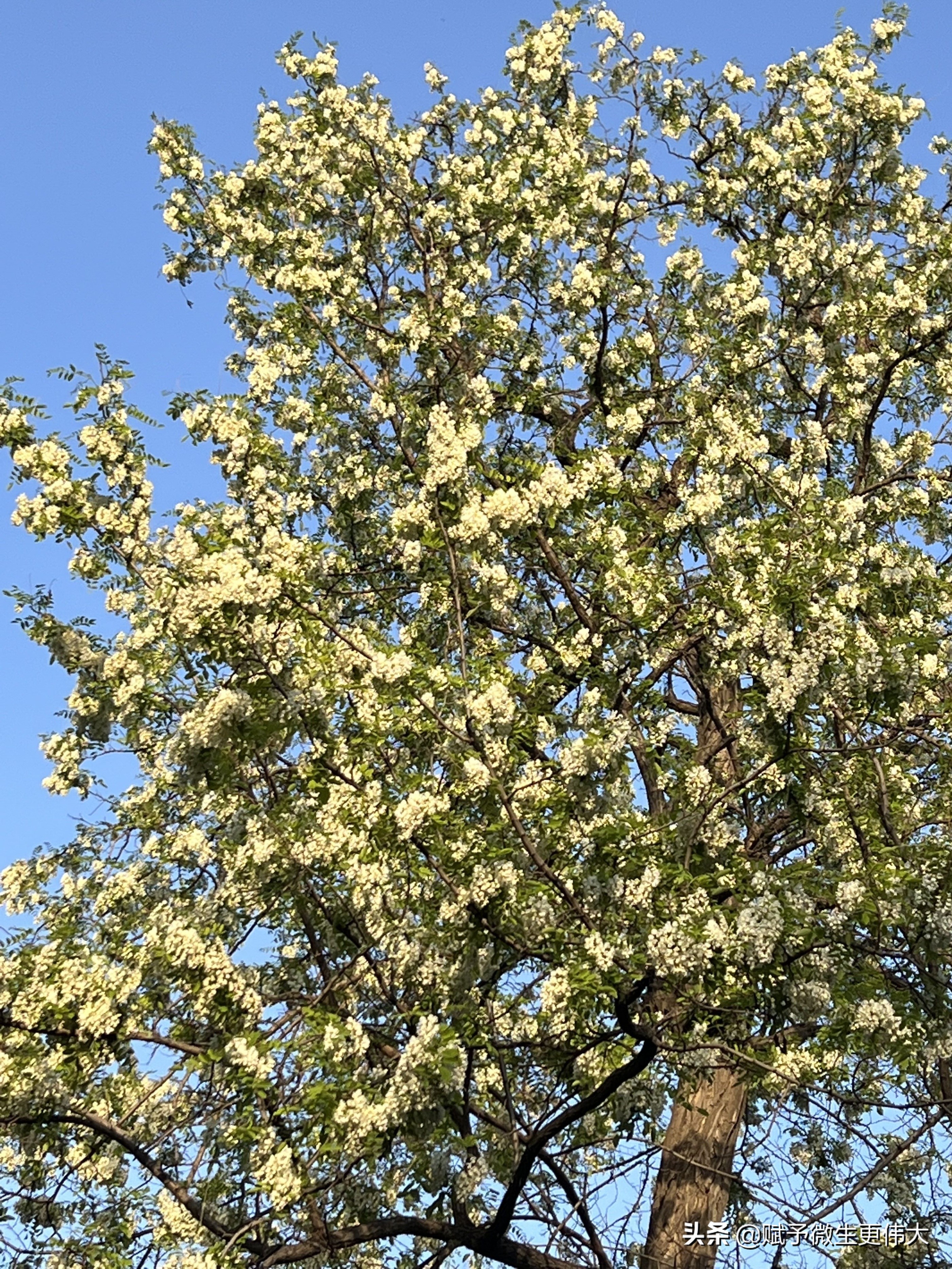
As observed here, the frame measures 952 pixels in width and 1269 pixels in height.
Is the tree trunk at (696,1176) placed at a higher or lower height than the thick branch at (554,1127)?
higher

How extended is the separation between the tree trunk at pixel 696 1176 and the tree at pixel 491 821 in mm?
34

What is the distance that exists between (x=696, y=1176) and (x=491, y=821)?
4.01m

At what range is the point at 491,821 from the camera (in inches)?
288

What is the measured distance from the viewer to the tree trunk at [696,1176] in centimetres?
936

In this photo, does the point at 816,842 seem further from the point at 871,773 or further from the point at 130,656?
the point at 130,656

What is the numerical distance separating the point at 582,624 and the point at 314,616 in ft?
11.1

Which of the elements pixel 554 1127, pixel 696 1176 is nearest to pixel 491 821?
pixel 554 1127

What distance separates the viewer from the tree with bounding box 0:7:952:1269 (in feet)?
22.7

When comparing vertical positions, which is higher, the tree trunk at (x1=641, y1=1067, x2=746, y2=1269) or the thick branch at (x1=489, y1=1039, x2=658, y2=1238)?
the tree trunk at (x1=641, y1=1067, x2=746, y2=1269)

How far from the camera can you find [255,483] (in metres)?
8.52

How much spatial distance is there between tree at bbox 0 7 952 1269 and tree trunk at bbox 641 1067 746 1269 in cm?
3

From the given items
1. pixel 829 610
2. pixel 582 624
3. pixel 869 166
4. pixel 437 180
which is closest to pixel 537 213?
pixel 437 180

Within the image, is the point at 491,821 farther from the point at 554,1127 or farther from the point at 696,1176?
the point at 696,1176

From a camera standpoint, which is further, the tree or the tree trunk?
the tree trunk
